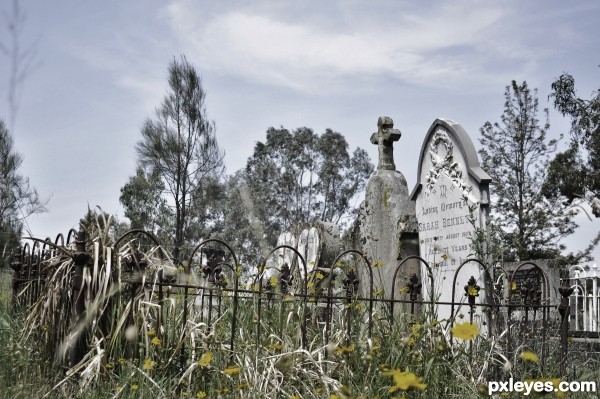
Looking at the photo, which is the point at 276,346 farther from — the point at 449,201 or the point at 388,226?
the point at 388,226

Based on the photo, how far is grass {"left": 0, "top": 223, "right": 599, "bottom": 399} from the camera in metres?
3.66

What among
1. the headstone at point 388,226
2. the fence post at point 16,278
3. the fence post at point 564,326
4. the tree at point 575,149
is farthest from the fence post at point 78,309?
the tree at point 575,149

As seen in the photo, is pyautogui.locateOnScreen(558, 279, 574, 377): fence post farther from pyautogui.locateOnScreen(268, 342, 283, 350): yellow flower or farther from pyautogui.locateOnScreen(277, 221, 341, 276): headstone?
pyautogui.locateOnScreen(277, 221, 341, 276): headstone

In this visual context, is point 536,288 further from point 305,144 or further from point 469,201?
point 305,144

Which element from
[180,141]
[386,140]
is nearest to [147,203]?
[180,141]

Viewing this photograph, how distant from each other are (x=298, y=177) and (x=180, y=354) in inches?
1278

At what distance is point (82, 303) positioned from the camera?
13.0 feet

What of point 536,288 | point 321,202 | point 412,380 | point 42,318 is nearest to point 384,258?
point 536,288

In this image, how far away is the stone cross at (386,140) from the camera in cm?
1034

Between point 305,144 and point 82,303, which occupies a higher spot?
point 305,144

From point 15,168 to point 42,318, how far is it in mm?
22816

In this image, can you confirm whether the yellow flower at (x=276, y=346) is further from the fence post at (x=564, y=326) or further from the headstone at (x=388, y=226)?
the headstone at (x=388, y=226)

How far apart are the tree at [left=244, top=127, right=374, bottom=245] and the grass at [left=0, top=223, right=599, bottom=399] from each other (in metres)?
30.9

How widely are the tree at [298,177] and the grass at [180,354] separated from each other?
3090cm
